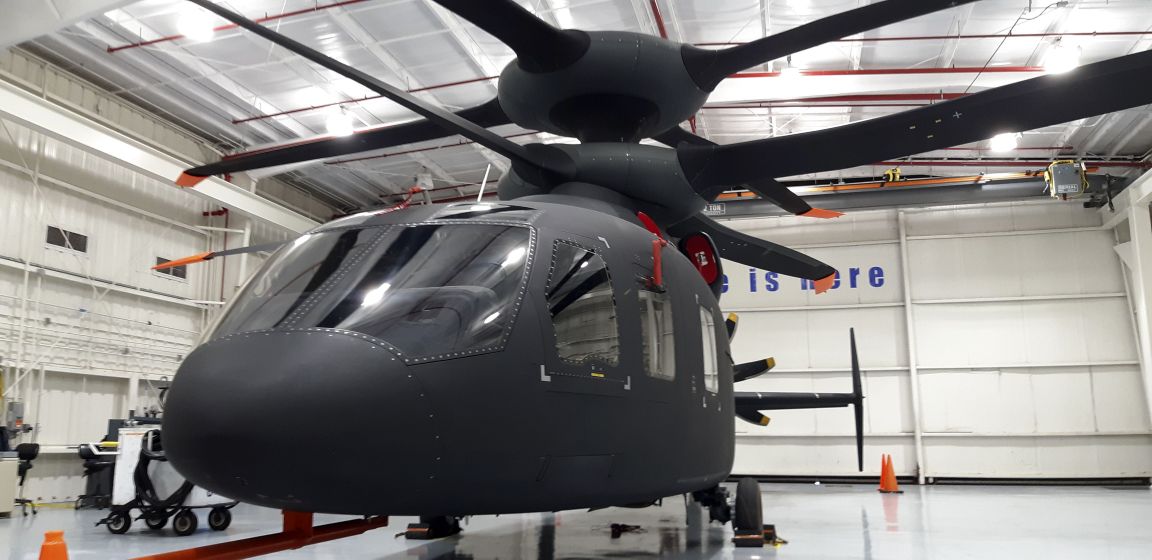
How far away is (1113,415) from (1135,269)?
3.17m

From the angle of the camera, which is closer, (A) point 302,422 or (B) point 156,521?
(A) point 302,422

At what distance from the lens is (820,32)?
5.29 metres

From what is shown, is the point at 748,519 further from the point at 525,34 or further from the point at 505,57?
the point at 505,57

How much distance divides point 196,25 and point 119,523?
656 centimetres

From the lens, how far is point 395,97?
495cm

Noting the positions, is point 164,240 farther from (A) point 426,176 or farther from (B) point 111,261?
(A) point 426,176

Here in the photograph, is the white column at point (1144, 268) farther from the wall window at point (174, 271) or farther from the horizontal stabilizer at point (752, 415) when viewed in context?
the wall window at point (174, 271)

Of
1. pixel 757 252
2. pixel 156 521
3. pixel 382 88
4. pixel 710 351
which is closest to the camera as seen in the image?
pixel 382 88

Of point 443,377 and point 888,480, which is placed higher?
point 443,377

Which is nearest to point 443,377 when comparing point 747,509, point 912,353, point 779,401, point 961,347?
point 747,509

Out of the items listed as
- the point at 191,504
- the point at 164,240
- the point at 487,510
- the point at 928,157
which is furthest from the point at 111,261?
the point at 928,157

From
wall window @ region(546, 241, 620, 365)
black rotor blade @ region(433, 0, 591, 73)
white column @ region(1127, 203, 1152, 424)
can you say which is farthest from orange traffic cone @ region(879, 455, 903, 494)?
wall window @ region(546, 241, 620, 365)

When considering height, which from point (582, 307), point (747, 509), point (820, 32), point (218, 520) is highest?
point (820, 32)

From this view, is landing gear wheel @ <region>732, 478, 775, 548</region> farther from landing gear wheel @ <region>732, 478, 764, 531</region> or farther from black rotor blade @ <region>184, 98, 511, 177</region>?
black rotor blade @ <region>184, 98, 511, 177</region>
